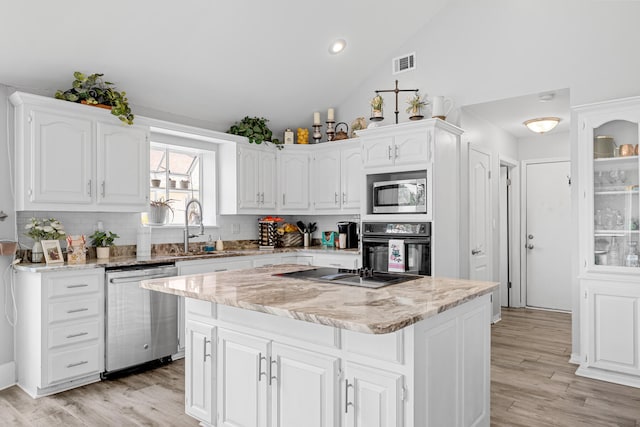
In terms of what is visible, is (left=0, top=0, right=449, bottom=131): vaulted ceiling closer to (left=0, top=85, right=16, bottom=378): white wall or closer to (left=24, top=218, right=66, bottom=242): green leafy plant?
(left=0, top=85, right=16, bottom=378): white wall

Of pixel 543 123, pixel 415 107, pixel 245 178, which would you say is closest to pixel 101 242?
pixel 245 178

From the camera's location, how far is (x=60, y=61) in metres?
3.52

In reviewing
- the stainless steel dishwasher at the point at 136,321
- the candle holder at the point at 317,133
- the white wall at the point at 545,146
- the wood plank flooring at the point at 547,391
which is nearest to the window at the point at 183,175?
the stainless steel dishwasher at the point at 136,321

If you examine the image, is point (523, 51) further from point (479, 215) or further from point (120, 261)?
point (120, 261)

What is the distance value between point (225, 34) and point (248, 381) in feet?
10.2

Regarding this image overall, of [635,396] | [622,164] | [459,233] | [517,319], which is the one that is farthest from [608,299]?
[517,319]

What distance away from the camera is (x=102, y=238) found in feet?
12.9

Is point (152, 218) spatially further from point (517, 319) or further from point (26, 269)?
point (517, 319)

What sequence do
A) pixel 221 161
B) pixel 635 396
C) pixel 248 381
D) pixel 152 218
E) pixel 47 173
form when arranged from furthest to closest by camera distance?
pixel 221 161, pixel 152 218, pixel 47 173, pixel 635 396, pixel 248 381

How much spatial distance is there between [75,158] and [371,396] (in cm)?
309

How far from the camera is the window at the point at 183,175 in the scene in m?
4.70

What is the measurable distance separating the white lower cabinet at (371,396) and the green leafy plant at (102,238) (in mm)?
2918

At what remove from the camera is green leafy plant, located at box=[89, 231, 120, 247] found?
391cm

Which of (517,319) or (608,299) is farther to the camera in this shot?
Result: (517,319)
